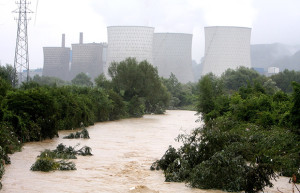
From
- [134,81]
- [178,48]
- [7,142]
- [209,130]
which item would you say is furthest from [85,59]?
[209,130]

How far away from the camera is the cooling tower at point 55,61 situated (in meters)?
122

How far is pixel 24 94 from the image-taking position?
19.8 metres

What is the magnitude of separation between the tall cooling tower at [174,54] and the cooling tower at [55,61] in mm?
28305

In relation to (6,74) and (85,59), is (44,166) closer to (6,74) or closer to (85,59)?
(6,74)

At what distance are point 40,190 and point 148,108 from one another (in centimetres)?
4470

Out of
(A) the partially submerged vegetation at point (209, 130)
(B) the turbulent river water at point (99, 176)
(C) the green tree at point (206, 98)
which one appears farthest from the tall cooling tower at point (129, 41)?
(B) the turbulent river water at point (99, 176)

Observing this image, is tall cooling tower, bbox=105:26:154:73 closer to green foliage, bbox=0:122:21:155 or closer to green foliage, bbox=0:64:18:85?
green foliage, bbox=0:64:18:85

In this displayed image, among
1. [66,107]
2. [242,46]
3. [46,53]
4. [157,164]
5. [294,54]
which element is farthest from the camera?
[294,54]

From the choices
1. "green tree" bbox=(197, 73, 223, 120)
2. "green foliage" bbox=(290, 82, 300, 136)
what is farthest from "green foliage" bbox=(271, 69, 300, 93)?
"green foliage" bbox=(290, 82, 300, 136)

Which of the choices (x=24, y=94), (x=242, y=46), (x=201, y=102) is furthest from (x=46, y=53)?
(x=24, y=94)

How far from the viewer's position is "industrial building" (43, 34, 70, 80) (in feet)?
401

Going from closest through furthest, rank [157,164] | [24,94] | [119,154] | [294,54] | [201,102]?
[157,164] → [119,154] → [24,94] → [201,102] → [294,54]

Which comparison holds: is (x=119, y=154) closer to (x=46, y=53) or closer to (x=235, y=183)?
(x=235, y=183)

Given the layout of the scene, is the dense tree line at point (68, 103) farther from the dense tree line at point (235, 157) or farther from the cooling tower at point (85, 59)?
the cooling tower at point (85, 59)
